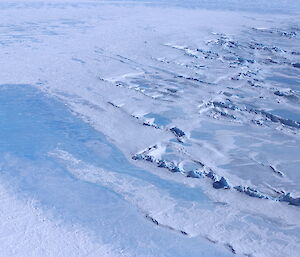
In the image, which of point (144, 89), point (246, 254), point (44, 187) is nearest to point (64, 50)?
point (144, 89)

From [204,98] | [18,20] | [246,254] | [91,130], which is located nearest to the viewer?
[246,254]

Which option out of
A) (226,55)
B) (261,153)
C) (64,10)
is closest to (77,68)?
(226,55)

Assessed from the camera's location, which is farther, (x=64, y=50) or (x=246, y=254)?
(x=64, y=50)

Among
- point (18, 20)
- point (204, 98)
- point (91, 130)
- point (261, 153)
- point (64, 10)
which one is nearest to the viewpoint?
point (261, 153)

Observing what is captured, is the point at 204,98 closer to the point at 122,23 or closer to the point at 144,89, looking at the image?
the point at 144,89

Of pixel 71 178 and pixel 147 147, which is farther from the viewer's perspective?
pixel 147 147

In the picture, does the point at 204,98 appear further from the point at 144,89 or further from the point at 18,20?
the point at 18,20

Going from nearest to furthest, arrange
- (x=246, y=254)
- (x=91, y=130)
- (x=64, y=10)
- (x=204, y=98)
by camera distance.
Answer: (x=246, y=254)
(x=91, y=130)
(x=204, y=98)
(x=64, y=10)
